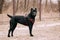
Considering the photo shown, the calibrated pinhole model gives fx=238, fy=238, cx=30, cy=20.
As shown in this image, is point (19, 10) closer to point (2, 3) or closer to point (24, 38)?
point (2, 3)

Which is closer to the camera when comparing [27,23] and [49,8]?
[27,23]

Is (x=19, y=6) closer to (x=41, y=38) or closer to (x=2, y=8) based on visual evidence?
(x=2, y=8)

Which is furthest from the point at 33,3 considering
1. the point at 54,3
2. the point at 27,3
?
the point at 54,3

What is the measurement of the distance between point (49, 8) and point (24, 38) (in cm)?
2176

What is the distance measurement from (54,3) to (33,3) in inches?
112

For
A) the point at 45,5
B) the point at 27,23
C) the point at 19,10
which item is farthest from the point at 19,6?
the point at 27,23

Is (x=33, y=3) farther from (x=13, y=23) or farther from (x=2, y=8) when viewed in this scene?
(x=13, y=23)

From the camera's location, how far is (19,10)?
1227 inches

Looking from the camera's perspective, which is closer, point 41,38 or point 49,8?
point 41,38

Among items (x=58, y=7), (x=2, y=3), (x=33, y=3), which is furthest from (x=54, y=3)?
(x=2, y=3)

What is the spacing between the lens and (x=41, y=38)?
1022 centimetres

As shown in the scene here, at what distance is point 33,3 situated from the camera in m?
32.2

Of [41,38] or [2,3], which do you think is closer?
[41,38]

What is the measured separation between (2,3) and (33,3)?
13.7ft
